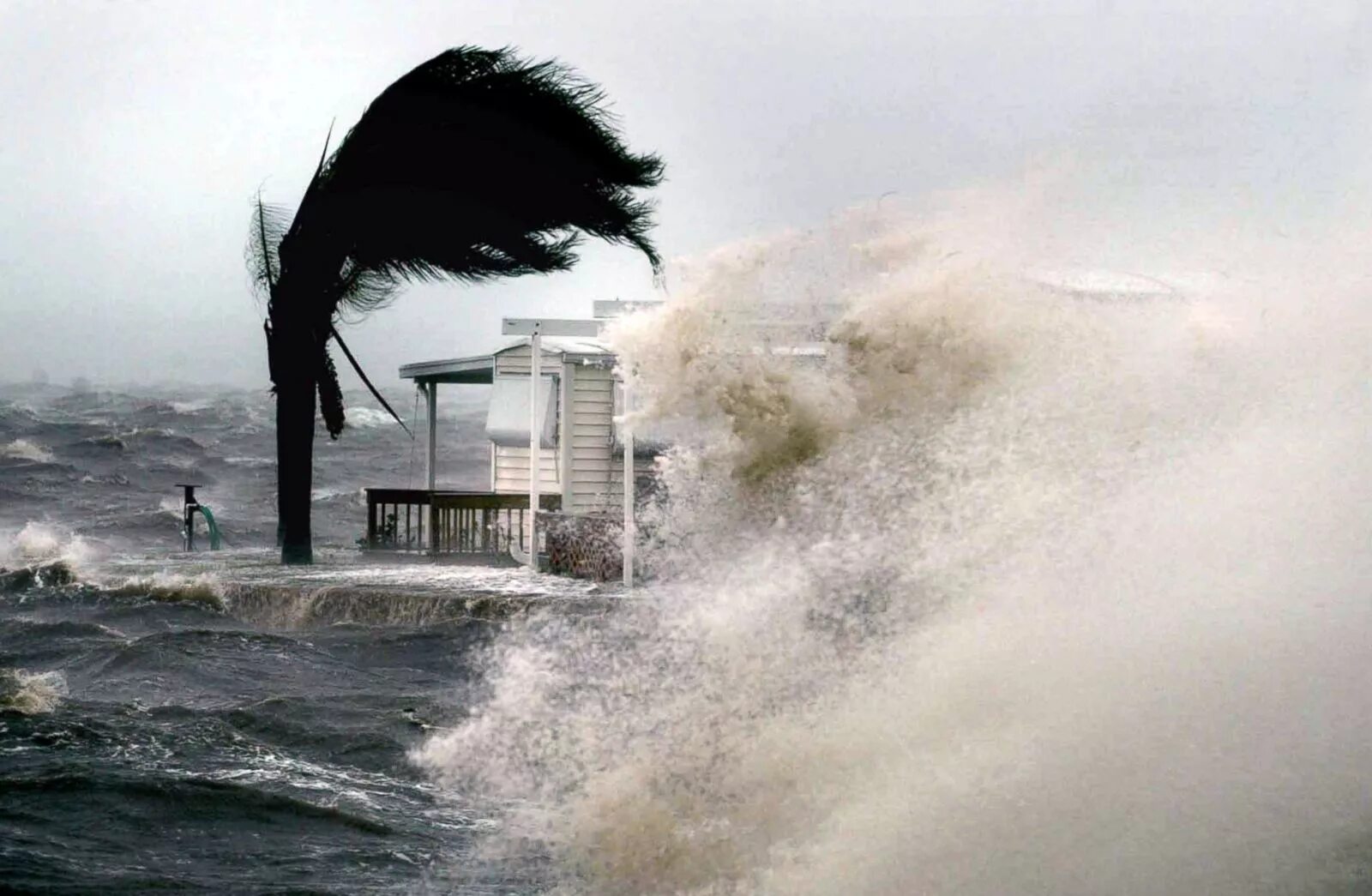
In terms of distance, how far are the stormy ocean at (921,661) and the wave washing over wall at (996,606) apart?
0.6 inches

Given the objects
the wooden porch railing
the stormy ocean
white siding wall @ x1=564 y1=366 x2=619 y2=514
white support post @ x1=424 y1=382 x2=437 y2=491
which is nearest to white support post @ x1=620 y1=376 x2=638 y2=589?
white siding wall @ x1=564 y1=366 x2=619 y2=514

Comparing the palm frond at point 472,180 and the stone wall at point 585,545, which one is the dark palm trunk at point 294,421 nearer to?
the palm frond at point 472,180

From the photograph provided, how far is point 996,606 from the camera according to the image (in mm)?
6391

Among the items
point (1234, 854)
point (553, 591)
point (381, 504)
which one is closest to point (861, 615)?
point (1234, 854)

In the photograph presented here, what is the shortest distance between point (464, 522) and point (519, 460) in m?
2.01

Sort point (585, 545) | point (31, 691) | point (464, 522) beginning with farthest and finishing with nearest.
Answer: point (464, 522) → point (585, 545) → point (31, 691)

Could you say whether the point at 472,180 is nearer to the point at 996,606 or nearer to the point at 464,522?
the point at 464,522

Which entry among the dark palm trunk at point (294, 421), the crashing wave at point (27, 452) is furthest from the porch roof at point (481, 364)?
the crashing wave at point (27, 452)

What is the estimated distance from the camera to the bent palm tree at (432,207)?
17016 millimetres

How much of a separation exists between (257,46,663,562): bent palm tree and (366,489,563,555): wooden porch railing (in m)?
1.44

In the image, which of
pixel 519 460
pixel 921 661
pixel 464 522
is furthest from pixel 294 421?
pixel 921 661

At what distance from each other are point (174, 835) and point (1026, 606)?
13.7 ft

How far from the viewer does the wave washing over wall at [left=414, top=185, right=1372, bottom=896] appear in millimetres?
5488

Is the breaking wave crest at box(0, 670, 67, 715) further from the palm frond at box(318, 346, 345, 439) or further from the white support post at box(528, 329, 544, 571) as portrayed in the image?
the palm frond at box(318, 346, 345, 439)
